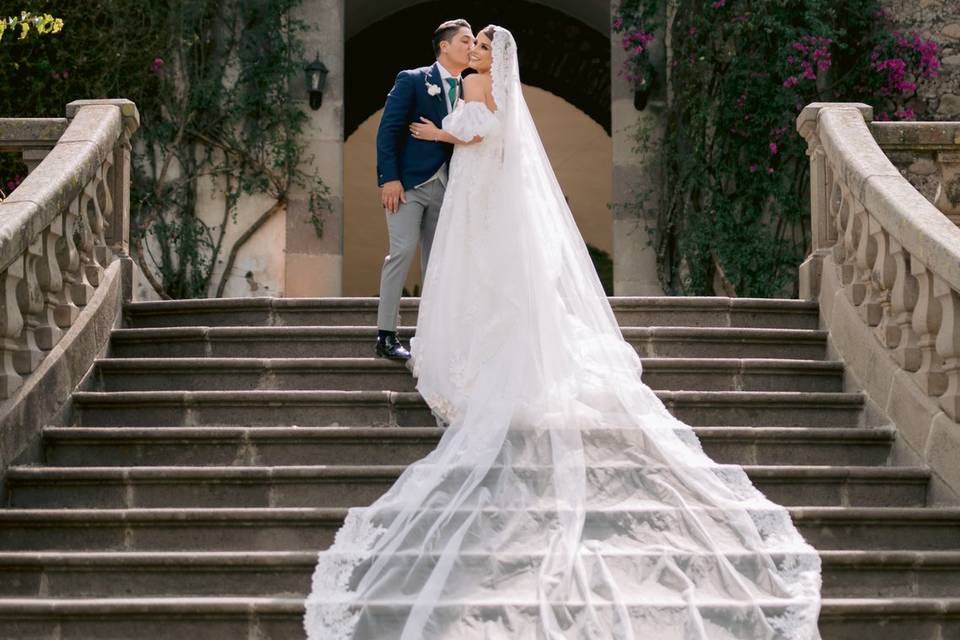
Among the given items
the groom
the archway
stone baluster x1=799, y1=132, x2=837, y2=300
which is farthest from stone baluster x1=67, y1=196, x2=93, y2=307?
the archway

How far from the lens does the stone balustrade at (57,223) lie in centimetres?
548

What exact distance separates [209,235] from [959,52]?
5896 millimetres

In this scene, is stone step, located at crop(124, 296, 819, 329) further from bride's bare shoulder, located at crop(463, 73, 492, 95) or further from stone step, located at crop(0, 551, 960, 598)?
stone step, located at crop(0, 551, 960, 598)

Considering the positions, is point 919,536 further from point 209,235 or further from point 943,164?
point 209,235

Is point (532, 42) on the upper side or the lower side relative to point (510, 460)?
upper

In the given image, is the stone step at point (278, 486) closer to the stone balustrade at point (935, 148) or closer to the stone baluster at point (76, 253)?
the stone baluster at point (76, 253)

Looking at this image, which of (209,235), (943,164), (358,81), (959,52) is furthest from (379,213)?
(943,164)

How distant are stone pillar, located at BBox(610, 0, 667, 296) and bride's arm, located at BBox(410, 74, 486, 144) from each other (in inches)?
178

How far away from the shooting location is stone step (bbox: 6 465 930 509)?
5.24m

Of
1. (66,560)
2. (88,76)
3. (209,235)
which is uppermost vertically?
(88,76)

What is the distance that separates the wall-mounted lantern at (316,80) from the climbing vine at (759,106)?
2763 millimetres

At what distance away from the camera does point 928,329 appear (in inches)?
216

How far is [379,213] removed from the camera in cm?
1544

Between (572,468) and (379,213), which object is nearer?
(572,468)
